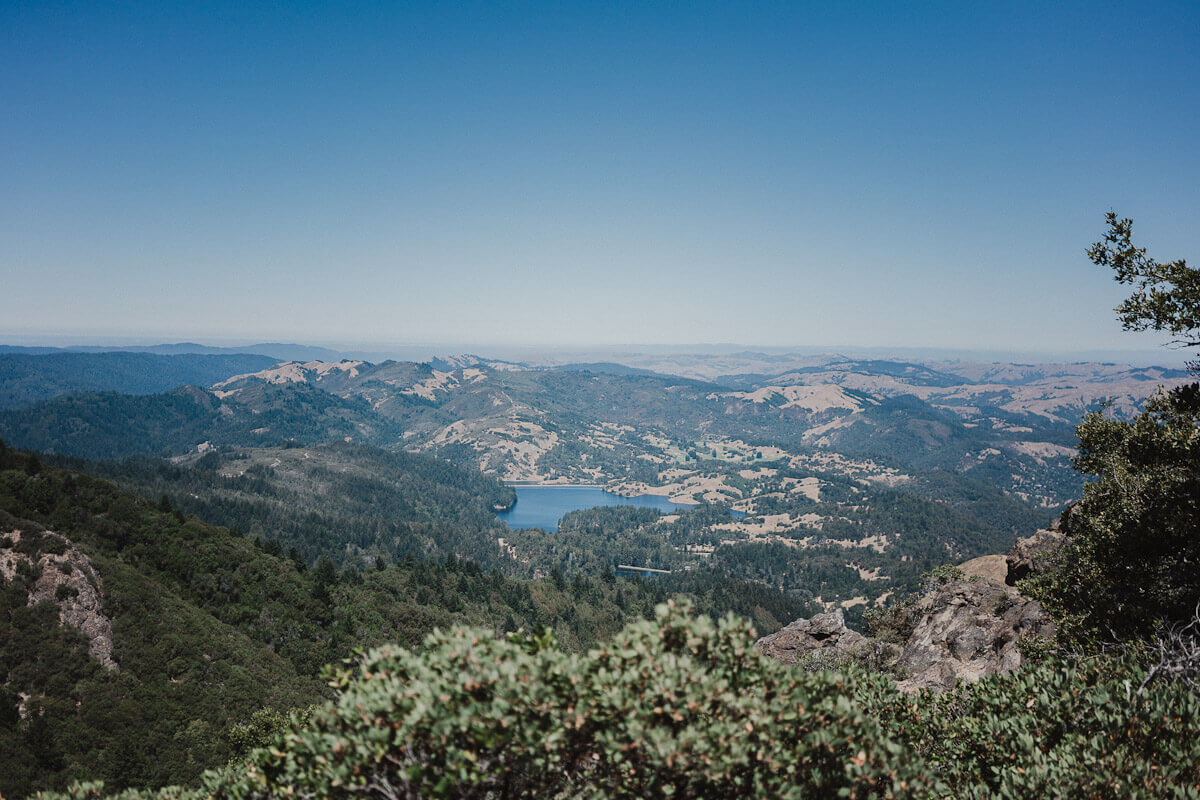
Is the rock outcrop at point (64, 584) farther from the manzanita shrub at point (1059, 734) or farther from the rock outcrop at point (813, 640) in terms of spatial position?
the manzanita shrub at point (1059, 734)

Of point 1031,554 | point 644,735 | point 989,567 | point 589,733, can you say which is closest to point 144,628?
point 589,733

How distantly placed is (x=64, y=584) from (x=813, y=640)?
3982 inches

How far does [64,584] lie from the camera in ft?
264

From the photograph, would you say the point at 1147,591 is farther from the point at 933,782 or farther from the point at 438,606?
the point at 438,606

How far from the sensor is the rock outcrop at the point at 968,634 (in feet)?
101

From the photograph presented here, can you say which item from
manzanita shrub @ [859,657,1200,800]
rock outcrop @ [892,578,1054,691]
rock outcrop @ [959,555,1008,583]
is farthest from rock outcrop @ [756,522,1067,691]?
manzanita shrub @ [859,657,1200,800]

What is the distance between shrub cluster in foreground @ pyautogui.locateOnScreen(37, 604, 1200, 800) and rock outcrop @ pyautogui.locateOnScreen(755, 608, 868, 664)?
39.1m

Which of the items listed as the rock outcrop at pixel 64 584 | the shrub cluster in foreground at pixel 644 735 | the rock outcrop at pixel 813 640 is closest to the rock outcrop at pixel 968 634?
the rock outcrop at pixel 813 640

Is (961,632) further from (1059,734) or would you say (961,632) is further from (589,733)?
(589,733)

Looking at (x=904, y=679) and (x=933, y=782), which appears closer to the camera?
(x=933, y=782)

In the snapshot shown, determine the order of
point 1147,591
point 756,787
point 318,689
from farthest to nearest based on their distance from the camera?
point 318,689 → point 1147,591 → point 756,787

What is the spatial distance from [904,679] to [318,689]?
96.2m

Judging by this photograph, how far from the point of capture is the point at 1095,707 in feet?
38.8

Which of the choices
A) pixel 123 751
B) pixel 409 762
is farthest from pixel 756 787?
pixel 123 751
